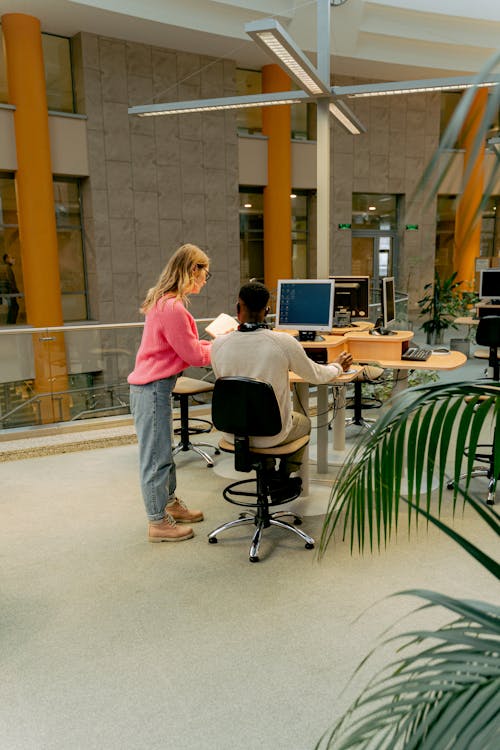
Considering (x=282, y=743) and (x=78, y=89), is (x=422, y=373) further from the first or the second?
(x=78, y=89)

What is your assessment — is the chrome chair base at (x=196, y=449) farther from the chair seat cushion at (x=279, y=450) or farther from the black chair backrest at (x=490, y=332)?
the black chair backrest at (x=490, y=332)

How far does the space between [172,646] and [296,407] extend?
204 cm

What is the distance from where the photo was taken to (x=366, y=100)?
43.1 ft

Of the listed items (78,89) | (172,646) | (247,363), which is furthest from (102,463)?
(78,89)

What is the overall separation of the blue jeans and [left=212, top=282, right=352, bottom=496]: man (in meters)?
0.37

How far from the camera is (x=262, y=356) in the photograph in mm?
3047

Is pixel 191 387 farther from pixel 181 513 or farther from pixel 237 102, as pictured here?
pixel 237 102

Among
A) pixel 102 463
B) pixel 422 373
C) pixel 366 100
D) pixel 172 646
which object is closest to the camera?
pixel 172 646

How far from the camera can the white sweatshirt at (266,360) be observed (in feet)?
10.0

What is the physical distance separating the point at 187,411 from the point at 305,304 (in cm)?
140

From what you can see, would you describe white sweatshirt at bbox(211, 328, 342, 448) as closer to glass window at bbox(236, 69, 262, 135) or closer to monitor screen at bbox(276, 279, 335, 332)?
monitor screen at bbox(276, 279, 335, 332)

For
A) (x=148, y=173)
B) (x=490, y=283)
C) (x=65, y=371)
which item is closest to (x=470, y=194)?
(x=65, y=371)

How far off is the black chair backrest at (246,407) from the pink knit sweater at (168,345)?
0.97 ft

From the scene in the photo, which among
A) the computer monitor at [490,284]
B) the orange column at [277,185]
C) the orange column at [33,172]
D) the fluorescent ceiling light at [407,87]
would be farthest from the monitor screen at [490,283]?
the orange column at [33,172]
